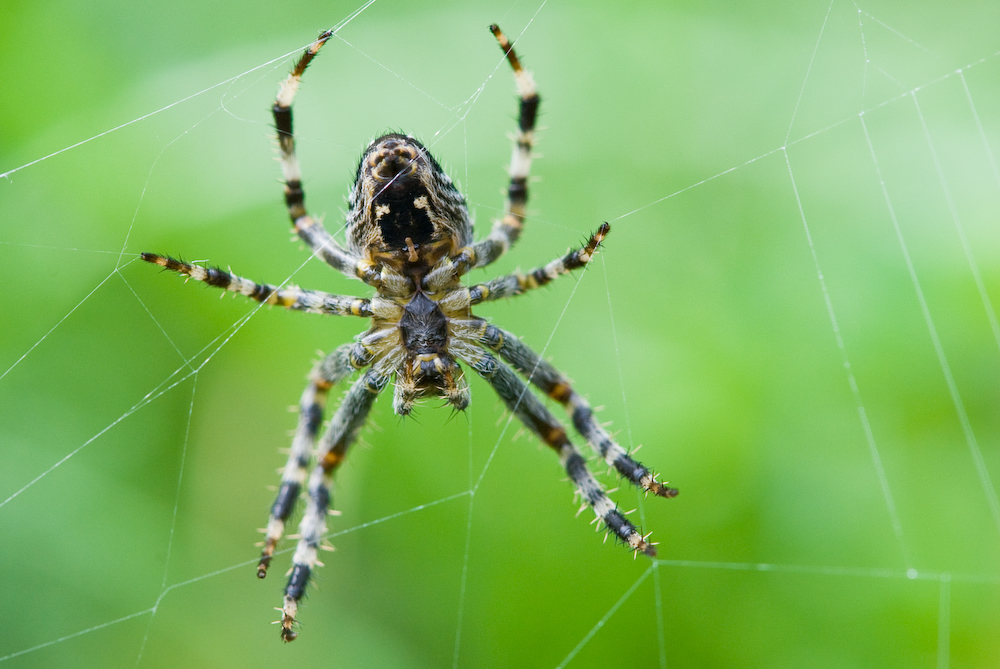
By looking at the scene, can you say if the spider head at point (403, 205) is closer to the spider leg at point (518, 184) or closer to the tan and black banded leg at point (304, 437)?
the spider leg at point (518, 184)

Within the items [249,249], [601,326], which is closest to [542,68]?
[601,326]

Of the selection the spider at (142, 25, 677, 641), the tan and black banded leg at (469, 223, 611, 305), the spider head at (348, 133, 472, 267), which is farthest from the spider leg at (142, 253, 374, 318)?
the tan and black banded leg at (469, 223, 611, 305)

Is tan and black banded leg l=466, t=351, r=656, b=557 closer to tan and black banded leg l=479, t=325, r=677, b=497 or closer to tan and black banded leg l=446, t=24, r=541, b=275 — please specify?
tan and black banded leg l=479, t=325, r=677, b=497

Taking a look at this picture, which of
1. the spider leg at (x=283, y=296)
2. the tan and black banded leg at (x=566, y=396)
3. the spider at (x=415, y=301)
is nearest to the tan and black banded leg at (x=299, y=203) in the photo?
the spider at (x=415, y=301)

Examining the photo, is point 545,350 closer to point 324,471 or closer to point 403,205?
point 324,471

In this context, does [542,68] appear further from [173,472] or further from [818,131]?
[173,472]

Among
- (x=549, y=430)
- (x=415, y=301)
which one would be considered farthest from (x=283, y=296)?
(x=549, y=430)

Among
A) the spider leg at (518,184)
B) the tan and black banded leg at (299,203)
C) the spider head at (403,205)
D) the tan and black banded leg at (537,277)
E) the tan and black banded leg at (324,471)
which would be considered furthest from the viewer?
the tan and black banded leg at (324,471)
